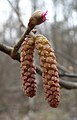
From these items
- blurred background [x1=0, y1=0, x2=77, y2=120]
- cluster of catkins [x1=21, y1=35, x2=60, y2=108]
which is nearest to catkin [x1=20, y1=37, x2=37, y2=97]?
cluster of catkins [x1=21, y1=35, x2=60, y2=108]

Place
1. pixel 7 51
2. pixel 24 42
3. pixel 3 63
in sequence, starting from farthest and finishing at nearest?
pixel 3 63
pixel 7 51
pixel 24 42

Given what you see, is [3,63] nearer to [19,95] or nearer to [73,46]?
[19,95]

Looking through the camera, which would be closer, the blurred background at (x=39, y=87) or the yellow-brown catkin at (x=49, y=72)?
the yellow-brown catkin at (x=49, y=72)

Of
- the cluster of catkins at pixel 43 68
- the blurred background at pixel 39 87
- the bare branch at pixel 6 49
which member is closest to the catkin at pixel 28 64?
the cluster of catkins at pixel 43 68

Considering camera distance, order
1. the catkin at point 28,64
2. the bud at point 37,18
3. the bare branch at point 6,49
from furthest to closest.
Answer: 1. the bare branch at point 6,49
2. the catkin at point 28,64
3. the bud at point 37,18

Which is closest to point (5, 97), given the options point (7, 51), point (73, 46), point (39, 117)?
point (39, 117)

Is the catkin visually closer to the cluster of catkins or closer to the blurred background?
the cluster of catkins

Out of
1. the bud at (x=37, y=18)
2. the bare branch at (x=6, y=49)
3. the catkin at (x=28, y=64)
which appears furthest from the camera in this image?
the bare branch at (x=6, y=49)

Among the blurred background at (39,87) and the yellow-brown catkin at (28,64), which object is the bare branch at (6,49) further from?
the blurred background at (39,87)
